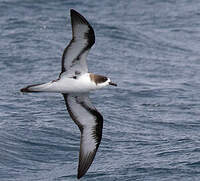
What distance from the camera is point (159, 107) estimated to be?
18.0 metres

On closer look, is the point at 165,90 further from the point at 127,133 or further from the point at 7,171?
the point at 7,171

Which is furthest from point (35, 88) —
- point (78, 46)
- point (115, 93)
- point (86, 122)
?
point (115, 93)

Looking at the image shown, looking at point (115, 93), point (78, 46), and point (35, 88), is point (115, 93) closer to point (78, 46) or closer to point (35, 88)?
point (78, 46)

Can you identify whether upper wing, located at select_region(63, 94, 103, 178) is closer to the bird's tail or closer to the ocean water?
the ocean water

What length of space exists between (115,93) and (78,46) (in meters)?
7.01

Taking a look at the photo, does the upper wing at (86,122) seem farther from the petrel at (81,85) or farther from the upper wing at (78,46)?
the upper wing at (78,46)

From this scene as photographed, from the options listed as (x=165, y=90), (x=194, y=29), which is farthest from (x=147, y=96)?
(x=194, y=29)

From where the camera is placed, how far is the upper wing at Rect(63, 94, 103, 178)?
13.0 metres

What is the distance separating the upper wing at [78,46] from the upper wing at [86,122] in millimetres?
886

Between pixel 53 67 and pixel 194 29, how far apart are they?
25.5 feet


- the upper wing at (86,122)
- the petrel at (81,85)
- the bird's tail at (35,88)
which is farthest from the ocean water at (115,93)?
the bird's tail at (35,88)

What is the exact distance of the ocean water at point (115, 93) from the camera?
14352mm

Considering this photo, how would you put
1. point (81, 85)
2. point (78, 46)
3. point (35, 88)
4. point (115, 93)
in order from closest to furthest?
point (35, 88), point (78, 46), point (81, 85), point (115, 93)

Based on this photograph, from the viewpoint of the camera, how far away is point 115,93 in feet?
61.8
